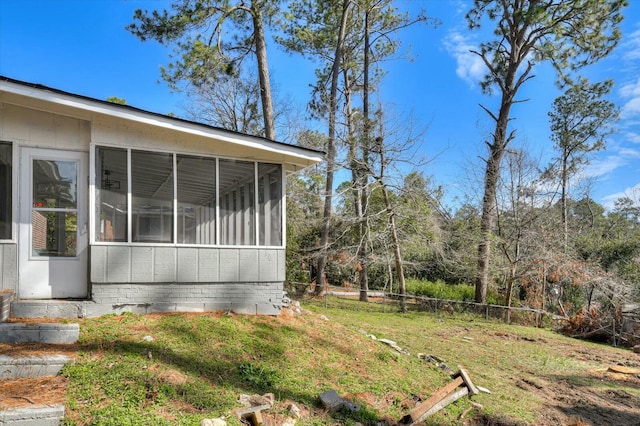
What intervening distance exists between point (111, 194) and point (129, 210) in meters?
0.36

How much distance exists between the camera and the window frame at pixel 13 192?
599cm

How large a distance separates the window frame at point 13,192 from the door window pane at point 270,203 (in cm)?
366

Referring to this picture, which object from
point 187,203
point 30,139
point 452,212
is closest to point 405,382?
point 187,203

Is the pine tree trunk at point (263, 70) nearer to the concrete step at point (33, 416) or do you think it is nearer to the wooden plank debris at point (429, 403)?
the wooden plank debris at point (429, 403)

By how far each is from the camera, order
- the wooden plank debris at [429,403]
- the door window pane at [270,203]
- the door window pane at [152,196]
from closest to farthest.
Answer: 1. the wooden plank debris at [429,403]
2. the door window pane at [152,196]
3. the door window pane at [270,203]

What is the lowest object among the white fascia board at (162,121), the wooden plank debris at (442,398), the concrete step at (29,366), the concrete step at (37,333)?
the wooden plank debris at (442,398)

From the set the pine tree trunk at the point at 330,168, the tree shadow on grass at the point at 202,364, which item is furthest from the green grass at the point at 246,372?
the pine tree trunk at the point at 330,168

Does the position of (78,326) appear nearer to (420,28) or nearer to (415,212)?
(415,212)

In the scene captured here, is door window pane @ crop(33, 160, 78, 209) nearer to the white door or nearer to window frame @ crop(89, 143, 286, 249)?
the white door

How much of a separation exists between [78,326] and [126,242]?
1.57 m

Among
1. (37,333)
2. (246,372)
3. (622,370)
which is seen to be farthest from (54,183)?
(622,370)

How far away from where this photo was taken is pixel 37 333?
16.7 feet

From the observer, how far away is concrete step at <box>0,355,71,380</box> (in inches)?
169

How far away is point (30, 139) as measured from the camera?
6.18 meters
